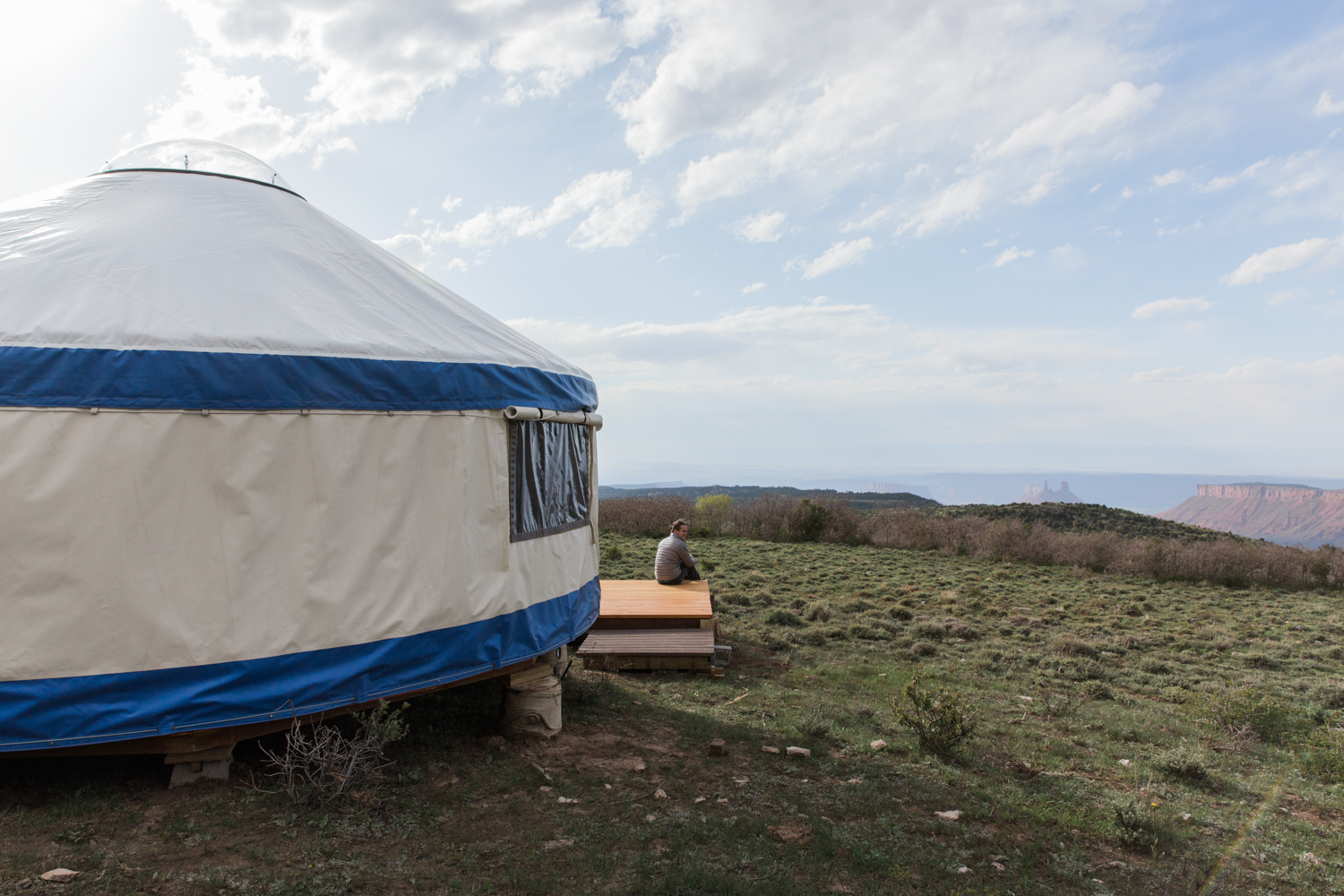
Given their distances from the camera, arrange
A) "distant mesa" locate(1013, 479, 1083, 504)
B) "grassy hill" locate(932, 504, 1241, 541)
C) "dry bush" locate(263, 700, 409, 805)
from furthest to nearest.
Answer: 1. "distant mesa" locate(1013, 479, 1083, 504)
2. "grassy hill" locate(932, 504, 1241, 541)
3. "dry bush" locate(263, 700, 409, 805)

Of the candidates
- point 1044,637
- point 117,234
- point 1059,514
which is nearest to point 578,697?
point 117,234

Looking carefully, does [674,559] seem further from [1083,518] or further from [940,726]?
[1083,518]

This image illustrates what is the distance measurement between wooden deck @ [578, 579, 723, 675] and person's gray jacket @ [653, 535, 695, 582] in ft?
2.01

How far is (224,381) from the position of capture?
3303 mm

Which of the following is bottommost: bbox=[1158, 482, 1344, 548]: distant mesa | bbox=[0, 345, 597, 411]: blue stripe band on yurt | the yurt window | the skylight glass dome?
bbox=[1158, 482, 1344, 548]: distant mesa

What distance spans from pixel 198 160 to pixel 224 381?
3087 millimetres

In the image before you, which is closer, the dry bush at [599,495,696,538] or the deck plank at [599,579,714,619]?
the deck plank at [599,579,714,619]

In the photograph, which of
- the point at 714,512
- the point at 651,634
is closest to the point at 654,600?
the point at 651,634

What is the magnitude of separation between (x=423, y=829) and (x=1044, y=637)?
25.1 feet

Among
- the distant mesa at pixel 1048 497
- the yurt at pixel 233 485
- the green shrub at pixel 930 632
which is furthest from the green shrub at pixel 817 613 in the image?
the distant mesa at pixel 1048 497

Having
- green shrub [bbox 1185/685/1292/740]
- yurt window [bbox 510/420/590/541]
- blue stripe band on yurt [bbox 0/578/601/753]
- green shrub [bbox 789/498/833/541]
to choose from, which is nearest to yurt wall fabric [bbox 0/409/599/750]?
blue stripe band on yurt [bbox 0/578/601/753]

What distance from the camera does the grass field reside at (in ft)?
9.56

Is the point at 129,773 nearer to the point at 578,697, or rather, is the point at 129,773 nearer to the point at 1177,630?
the point at 578,697

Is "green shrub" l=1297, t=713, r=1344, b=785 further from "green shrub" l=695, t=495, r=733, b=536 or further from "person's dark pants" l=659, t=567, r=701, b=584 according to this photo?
"green shrub" l=695, t=495, r=733, b=536
